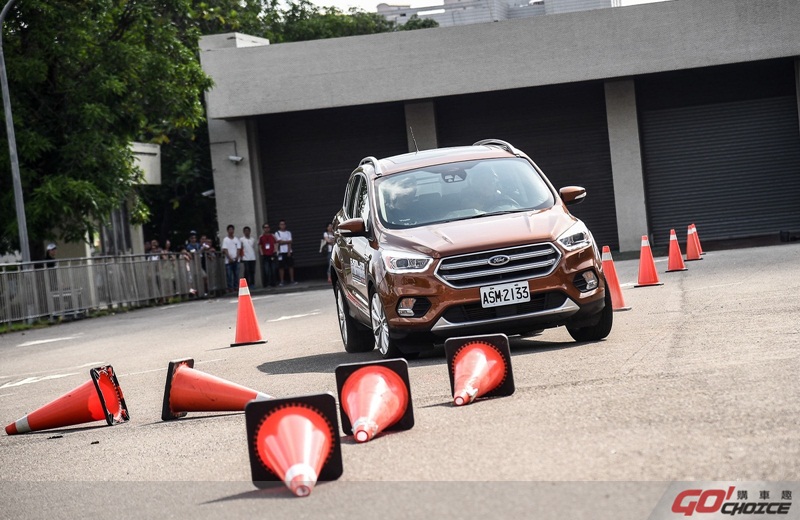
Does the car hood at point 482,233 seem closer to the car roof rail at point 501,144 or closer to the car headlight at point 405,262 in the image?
the car headlight at point 405,262

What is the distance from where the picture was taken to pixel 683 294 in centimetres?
1603

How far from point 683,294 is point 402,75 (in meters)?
21.0

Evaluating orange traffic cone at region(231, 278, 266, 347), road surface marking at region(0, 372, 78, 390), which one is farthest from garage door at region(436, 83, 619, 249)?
road surface marking at region(0, 372, 78, 390)

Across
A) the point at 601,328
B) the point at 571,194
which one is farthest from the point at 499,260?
the point at 571,194

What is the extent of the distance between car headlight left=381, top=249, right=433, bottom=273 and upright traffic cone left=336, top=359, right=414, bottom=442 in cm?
373

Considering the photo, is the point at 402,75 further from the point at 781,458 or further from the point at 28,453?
the point at 781,458

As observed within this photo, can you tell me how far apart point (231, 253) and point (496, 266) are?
2492 cm

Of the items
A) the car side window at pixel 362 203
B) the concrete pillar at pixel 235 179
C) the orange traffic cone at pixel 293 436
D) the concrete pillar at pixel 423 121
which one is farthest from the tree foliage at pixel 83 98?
the orange traffic cone at pixel 293 436

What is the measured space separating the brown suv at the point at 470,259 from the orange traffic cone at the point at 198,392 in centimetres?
234

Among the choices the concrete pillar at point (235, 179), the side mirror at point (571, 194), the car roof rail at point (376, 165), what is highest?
the concrete pillar at point (235, 179)

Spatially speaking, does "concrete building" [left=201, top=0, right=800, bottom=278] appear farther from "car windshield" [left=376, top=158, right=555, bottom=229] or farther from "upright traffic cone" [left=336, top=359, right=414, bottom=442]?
"upright traffic cone" [left=336, top=359, right=414, bottom=442]

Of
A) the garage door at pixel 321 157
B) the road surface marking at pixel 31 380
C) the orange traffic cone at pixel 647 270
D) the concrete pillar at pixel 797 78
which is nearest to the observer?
the road surface marking at pixel 31 380

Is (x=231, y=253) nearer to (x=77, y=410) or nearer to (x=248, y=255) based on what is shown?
(x=248, y=255)

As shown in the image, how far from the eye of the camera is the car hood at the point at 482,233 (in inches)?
420
